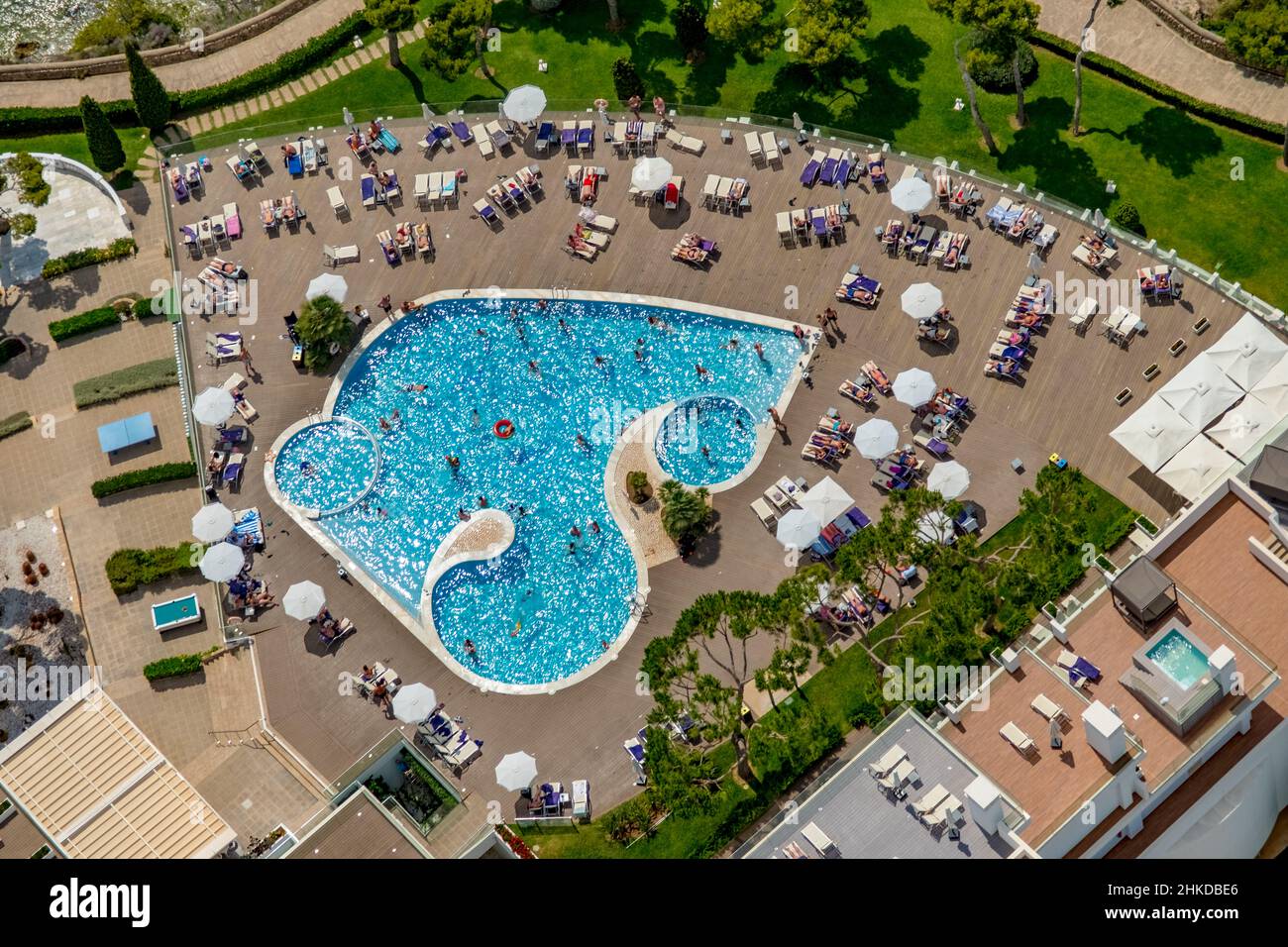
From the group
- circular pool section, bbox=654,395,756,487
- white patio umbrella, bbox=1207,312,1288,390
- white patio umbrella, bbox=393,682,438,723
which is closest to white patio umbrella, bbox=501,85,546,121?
circular pool section, bbox=654,395,756,487

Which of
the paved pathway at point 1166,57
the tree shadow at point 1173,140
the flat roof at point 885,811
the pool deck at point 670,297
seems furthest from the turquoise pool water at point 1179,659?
the paved pathway at point 1166,57

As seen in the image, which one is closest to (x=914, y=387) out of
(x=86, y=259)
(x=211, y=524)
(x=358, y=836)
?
(x=358, y=836)

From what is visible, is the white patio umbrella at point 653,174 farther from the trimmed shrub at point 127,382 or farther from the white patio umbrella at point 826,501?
Result: the trimmed shrub at point 127,382

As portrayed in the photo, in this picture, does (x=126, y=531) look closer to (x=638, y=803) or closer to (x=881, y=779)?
(x=638, y=803)

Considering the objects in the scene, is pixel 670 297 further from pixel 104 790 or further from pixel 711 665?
pixel 104 790

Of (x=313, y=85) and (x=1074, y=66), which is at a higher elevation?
(x=1074, y=66)
